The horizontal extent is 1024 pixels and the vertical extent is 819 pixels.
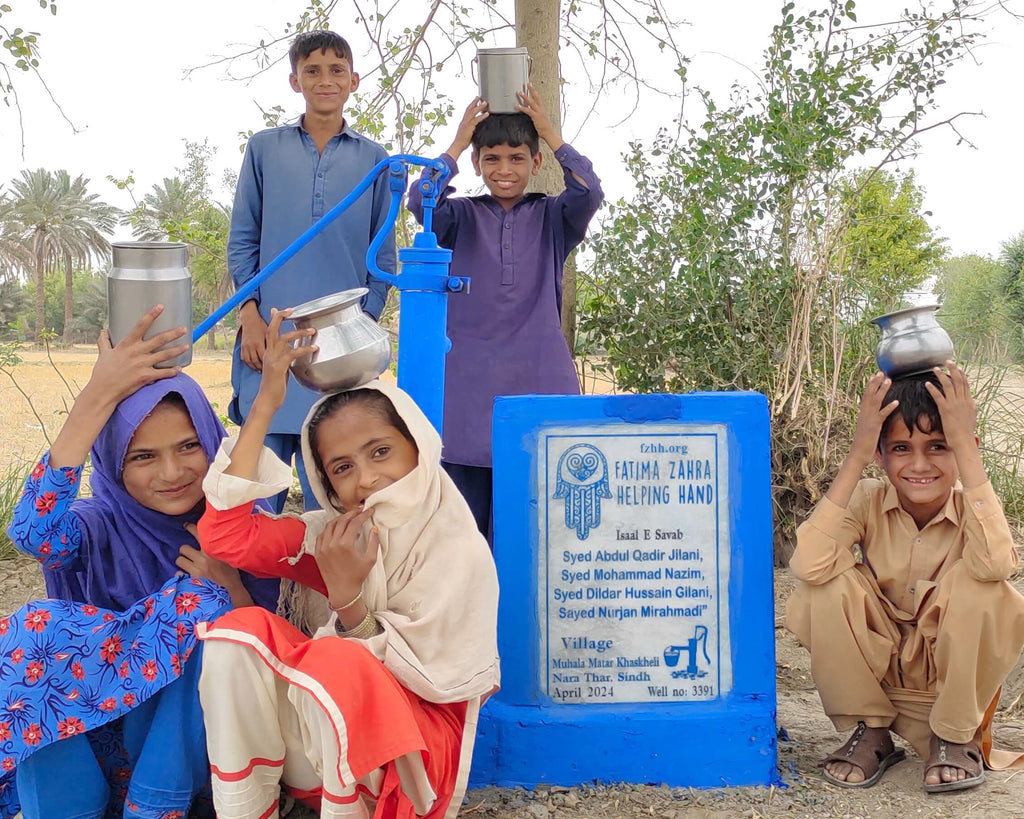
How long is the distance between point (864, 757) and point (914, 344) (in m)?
1.08

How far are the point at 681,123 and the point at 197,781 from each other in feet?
13.4

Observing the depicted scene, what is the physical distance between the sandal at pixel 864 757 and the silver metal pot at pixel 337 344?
157 cm

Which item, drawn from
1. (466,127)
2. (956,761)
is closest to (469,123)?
(466,127)

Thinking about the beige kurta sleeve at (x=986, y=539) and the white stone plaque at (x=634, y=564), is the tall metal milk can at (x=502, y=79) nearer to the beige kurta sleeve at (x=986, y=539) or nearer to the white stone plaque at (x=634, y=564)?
the white stone plaque at (x=634, y=564)

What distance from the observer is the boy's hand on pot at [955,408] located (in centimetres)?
257

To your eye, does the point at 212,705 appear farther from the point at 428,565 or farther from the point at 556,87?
the point at 556,87

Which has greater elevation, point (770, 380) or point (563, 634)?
point (770, 380)

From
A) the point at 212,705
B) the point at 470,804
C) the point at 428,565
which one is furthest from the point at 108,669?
the point at 470,804

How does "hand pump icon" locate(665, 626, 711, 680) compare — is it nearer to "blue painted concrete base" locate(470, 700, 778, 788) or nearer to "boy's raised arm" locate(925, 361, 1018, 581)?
"blue painted concrete base" locate(470, 700, 778, 788)

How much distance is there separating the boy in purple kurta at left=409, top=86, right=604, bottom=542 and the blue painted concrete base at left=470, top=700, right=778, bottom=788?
1083mm

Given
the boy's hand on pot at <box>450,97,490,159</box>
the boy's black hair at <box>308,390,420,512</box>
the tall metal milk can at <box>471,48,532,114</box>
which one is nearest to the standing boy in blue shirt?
the boy's hand on pot at <box>450,97,490,159</box>

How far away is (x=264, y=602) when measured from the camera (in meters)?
2.69

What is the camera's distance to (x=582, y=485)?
2.71 metres

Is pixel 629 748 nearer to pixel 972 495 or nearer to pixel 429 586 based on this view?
pixel 429 586
